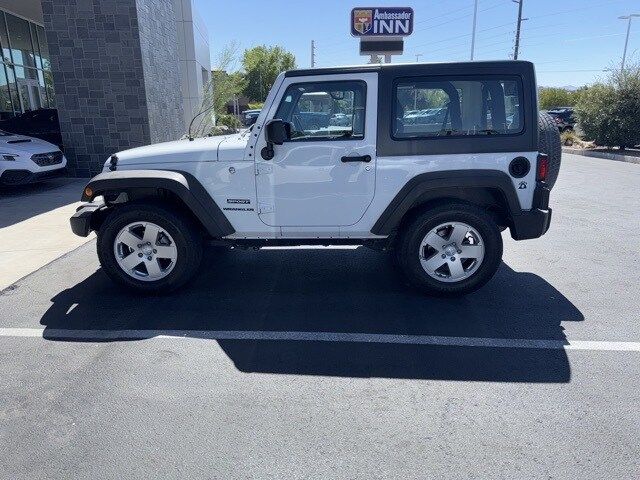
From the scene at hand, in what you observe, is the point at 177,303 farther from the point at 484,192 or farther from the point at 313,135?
the point at 484,192

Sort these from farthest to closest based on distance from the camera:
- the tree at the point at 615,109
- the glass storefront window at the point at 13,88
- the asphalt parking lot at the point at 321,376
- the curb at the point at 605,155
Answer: the glass storefront window at the point at 13,88
the tree at the point at 615,109
the curb at the point at 605,155
the asphalt parking lot at the point at 321,376

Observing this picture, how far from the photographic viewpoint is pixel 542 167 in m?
4.12

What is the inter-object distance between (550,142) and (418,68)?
142 centimetres

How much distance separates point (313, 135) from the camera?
4.11 m

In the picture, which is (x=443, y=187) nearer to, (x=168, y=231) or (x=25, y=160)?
(x=168, y=231)

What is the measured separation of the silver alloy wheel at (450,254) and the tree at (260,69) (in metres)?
48.8

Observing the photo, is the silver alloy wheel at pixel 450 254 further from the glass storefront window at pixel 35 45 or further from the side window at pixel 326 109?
the glass storefront window at pixel 35 45

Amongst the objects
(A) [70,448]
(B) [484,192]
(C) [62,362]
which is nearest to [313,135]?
(B) [484,192]

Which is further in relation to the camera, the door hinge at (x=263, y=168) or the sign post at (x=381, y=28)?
the sign post at (x=381, y=28)

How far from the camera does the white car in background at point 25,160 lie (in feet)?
31.0

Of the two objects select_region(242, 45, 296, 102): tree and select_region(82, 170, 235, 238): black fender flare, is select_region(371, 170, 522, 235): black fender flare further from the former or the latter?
select_region(242, 45, 296, 102): tree

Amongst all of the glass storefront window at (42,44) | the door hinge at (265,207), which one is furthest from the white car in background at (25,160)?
the glass storefront window at (42,44)

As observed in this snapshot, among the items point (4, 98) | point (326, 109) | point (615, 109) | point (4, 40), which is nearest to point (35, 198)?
point (326, 109)

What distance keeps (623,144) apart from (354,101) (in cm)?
1688
